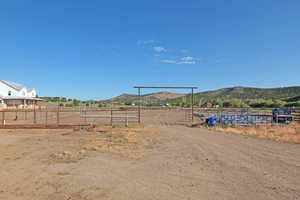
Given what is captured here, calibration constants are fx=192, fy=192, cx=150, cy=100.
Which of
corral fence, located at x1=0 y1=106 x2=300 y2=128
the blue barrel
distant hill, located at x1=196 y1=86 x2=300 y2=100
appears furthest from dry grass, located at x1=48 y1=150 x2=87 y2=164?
distant hill, located at x1=196 y1=86 x2=300 y2=100

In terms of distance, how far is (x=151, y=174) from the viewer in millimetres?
5719

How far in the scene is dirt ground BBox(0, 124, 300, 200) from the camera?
445 cm

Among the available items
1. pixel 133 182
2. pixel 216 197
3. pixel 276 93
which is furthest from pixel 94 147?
pixel 276 93

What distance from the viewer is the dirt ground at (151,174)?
4.45 metres

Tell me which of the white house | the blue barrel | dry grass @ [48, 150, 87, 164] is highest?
the white house

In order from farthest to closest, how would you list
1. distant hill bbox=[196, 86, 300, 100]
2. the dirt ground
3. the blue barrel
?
1. distant hill bbox=[196, 86, 300, 100]
2. the blue barrel
3. the dirt ground

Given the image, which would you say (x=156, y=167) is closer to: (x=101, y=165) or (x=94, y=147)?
(x=101, y=165)

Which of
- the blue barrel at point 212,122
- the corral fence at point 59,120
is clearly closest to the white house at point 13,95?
the corral fence at point 59,120

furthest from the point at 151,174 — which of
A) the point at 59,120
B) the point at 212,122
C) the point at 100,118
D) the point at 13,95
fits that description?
the point at 13,95

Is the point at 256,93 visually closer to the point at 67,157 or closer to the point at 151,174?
the point at 151,174

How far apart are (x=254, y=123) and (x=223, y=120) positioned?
2828 millimetres

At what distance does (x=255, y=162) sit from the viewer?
6879 millimetres

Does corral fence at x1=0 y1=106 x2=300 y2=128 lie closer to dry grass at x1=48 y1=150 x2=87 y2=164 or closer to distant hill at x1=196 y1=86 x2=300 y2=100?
dry grass at x1=48 y1=150 x2=87 y2=164

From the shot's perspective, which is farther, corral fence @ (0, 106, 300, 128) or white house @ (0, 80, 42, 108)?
white house @ (0, 80, 42, 108)
